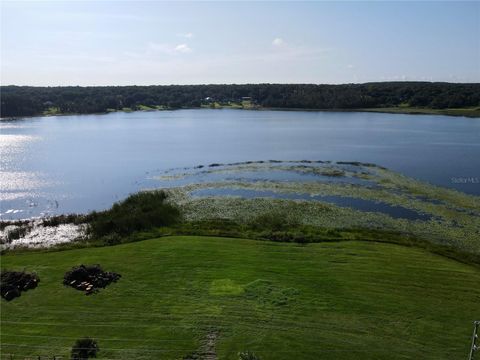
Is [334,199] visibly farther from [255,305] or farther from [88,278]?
[88,278]

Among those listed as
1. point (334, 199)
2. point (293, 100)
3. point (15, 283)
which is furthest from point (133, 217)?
point (293, 100)

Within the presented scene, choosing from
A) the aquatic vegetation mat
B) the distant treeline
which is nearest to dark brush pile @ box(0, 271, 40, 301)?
Answer: the aquatic vegetation mat

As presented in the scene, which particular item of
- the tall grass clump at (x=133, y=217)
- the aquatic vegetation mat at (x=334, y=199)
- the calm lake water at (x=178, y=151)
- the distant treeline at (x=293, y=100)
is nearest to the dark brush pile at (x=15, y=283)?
the tall grass clump at (x=133, y=217)

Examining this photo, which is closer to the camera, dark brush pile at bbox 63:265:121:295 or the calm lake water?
dark brush pile at bbox 63:265:121:295

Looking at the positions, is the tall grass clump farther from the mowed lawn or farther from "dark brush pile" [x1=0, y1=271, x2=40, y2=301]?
"dark brush pile" [x1=0, y1=271, x2=40, y2=301]

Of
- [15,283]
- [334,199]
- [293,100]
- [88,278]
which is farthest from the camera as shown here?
[293,100]
